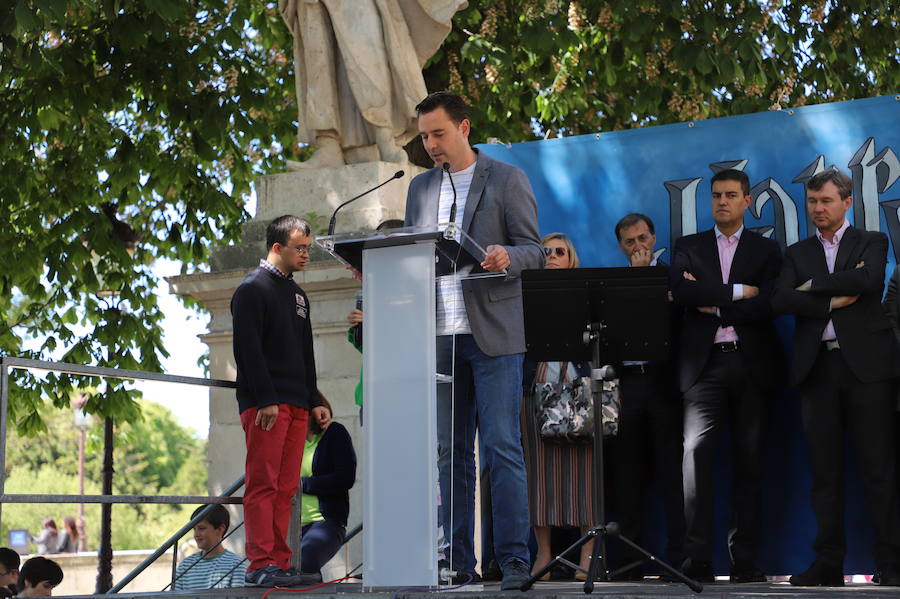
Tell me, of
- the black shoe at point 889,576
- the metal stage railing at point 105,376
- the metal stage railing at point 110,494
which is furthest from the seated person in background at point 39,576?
the black shoe at point 889,576

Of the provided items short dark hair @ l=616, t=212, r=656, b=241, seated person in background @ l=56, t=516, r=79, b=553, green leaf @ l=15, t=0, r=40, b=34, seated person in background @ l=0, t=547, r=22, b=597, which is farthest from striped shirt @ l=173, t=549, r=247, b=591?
seated person in background @ l=56, t=516, r=79, b=553

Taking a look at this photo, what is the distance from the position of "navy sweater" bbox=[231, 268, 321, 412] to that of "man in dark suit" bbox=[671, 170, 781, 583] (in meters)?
2.06

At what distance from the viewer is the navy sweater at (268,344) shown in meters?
6.19

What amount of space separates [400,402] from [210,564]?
3223 mm

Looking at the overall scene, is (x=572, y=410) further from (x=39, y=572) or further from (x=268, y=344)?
(x=39, y=572)

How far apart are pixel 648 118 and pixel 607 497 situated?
731 centimetres

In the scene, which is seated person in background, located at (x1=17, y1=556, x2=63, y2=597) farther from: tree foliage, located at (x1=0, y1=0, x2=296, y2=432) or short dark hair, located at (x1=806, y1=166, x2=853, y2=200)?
short dark hair, located at (x1=806, y1=166, x2=853, y2=200)

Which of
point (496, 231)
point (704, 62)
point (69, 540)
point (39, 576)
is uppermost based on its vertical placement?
point (704, 62)

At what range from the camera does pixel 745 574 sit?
656cm

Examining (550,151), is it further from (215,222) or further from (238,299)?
(215,222)

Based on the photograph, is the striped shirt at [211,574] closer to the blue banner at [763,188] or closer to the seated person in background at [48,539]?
the blue banner at [763,188]

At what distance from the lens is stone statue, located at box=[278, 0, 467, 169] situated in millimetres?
8930

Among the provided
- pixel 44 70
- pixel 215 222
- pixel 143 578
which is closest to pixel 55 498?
pixel 44 70

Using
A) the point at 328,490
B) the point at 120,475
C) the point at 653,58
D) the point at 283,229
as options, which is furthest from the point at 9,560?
the point at 120,475
